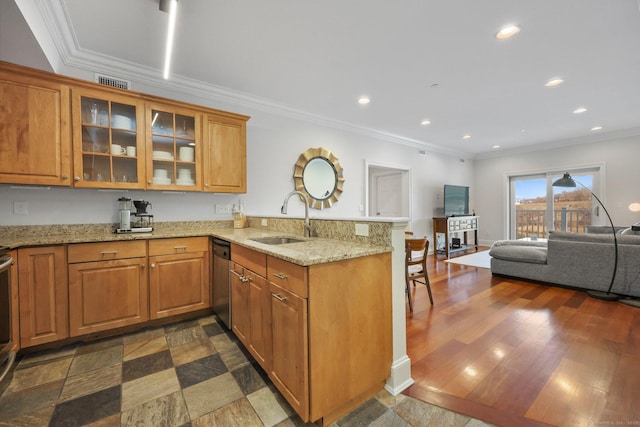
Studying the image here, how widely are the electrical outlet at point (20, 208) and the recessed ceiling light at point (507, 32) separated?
4427mm

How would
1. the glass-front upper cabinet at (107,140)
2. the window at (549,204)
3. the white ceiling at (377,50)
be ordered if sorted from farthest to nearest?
the window at (549,204) → the glass-front upper cabinet at (107,140) → the white ceiling at (377,50)

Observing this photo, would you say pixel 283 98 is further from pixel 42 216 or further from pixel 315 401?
pixel 315 401

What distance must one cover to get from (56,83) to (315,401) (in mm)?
3094

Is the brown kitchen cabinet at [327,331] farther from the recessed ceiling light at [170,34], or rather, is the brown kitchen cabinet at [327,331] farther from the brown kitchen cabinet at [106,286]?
the recessed ceiling light at [170,34]

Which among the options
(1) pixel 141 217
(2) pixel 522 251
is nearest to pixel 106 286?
(1) pixel 141 217

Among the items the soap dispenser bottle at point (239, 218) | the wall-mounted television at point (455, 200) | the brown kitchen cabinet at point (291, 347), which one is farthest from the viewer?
the wall-mounted television at point (455, 200)

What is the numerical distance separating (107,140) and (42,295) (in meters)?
1.40

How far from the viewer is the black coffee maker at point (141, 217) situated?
8.78 ft

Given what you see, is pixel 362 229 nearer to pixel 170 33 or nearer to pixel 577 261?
pixel 170 33

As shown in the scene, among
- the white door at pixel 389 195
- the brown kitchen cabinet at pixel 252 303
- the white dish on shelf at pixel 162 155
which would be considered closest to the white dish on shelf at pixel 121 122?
the white dish on shelf at pixel 162 155

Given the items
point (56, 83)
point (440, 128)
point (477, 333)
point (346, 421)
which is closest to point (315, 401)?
point (346, 421)

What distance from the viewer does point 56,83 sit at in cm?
220

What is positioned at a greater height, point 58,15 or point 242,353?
point 58,15

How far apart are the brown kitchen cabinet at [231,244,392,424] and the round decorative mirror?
243cm
